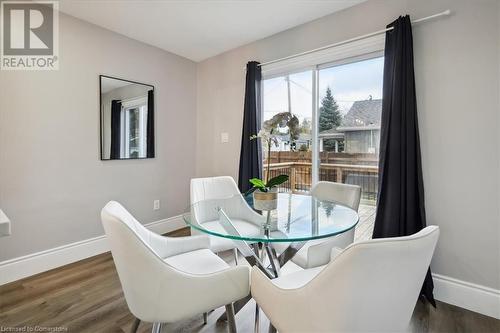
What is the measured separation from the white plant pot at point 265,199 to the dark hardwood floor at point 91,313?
2.52 feet

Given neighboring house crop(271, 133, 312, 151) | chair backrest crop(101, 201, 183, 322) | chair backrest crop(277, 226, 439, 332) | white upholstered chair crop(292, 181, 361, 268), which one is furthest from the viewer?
neighboring house crop(271, 133, 312, 151)

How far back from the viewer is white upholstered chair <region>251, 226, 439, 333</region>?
83 cm

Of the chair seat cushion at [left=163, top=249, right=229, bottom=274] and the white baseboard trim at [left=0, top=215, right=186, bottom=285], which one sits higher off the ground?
the chair seat cushion at [left=163, top=249, right=229, bottom=274]

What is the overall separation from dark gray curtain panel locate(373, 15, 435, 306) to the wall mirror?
266 centimetres

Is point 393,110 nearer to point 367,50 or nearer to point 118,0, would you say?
point 367,50

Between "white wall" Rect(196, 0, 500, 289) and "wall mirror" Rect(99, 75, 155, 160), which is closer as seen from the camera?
"white wall" Rect(196, 0, 500, 289)

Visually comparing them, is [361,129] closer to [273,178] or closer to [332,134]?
[332,134]

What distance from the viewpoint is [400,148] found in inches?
80.9

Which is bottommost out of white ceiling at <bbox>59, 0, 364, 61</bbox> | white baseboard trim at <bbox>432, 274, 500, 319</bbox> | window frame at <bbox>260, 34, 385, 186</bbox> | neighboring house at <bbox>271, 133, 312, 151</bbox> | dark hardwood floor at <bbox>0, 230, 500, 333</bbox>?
dark hardwood floor at <bbox>0, 230, 500, 333</bbox>

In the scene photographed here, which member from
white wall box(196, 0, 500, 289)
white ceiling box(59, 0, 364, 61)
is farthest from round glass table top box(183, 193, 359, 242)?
white ceiling box(59, 0, 364, 61)

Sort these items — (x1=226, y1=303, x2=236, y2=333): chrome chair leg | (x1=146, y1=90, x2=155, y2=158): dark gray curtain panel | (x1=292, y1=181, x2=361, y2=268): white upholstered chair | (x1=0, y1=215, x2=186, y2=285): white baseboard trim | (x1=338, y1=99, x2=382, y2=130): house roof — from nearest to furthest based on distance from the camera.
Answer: (x1=226, y1=303, x2=236, y2=333): chrome chair leg < (x1=292, y1=181, x2=361, y2=268): white upholstered chair < (x1=0, y1=215, x2=186, y2=285): white baseboard trim < (x1=338, y1=99, x2=382, y2=130): house roof < (x1=146, y1=90, x2=155, y2=158): dark gray curtain panel

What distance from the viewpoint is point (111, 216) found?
111cm

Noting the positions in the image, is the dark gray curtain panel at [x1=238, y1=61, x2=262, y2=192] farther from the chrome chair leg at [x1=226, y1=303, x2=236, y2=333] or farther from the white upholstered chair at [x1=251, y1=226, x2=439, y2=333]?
the white upholstered chair at [x1=251, y1=226, x2=439, y2=333]

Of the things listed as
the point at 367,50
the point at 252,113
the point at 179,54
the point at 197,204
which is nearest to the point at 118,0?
the point at 179,54
